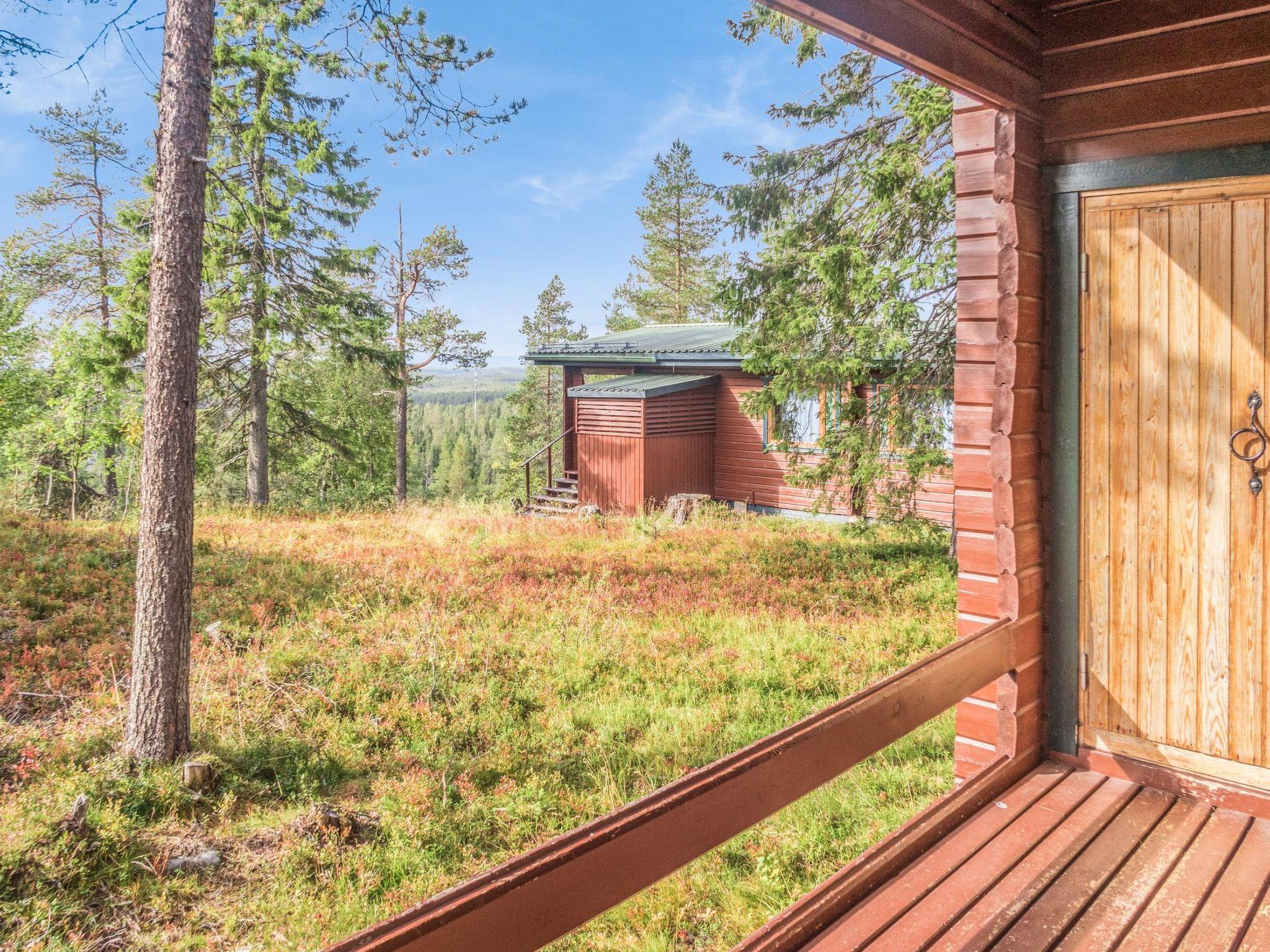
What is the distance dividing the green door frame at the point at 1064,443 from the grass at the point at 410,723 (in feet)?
3.83

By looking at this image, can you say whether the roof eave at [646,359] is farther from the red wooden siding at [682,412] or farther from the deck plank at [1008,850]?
the deck plank at [1008,850]

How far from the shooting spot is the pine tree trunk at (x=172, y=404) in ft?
15.7

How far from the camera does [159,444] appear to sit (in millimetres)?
4883

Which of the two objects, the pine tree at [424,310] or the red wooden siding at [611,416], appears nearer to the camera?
the red wooden siding at [611,416]

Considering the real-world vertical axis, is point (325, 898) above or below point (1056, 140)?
below

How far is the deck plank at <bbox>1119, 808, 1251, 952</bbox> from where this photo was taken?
7.55 ft

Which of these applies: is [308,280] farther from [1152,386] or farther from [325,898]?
[1152,386]

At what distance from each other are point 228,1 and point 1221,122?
A: 1377cm

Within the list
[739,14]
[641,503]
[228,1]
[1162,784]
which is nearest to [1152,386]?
[1162,784]

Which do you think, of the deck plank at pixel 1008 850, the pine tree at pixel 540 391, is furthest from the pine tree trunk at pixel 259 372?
the deck plank at pixel 1008 850

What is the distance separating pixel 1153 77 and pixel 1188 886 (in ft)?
9.43

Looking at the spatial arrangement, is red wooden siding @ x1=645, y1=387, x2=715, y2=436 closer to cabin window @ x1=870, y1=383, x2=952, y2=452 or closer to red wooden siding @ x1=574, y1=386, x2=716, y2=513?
red wooden siding @ x1=574, y1=386, x2=716, y2=513

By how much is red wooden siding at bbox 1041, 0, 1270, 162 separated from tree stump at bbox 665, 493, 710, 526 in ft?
34.8

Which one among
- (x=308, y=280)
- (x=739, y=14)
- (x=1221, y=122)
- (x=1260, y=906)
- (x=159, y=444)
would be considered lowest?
(x=1260, y=906)
